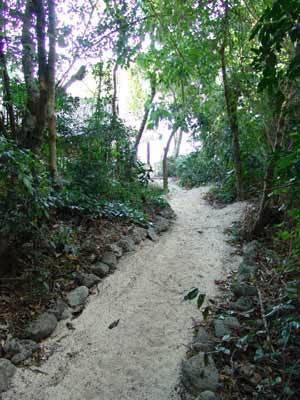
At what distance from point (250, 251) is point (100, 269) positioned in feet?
5.91

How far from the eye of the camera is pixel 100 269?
329cm

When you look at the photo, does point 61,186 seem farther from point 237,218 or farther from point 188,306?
point 237,218

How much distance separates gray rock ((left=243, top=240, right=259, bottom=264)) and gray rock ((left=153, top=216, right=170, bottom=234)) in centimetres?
135

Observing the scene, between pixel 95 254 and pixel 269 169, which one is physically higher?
pixel 269 169

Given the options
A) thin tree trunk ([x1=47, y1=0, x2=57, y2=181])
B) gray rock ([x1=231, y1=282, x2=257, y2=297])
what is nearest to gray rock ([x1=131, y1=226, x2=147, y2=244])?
thin tree trunk ([x1=47, y1=0, x2=57, y2=181])

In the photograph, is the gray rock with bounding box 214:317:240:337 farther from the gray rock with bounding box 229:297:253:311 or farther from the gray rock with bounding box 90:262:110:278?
the gray rock with bounding box 90:262:110:278

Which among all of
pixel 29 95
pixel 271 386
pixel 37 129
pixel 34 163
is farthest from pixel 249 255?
pixel 29 95

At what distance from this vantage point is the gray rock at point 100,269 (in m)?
3.26

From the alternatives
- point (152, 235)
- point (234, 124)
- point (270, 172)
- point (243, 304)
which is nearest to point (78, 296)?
point (243, 304)

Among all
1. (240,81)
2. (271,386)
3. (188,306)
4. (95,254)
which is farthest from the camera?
(240,81)

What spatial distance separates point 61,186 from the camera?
152 inches

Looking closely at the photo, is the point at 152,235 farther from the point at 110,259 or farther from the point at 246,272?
the point at 246,272

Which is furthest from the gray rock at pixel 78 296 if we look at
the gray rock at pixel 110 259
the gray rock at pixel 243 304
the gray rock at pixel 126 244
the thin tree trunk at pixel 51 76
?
the thin tree trunk at pixel 51 76

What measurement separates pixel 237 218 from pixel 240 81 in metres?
2.25
